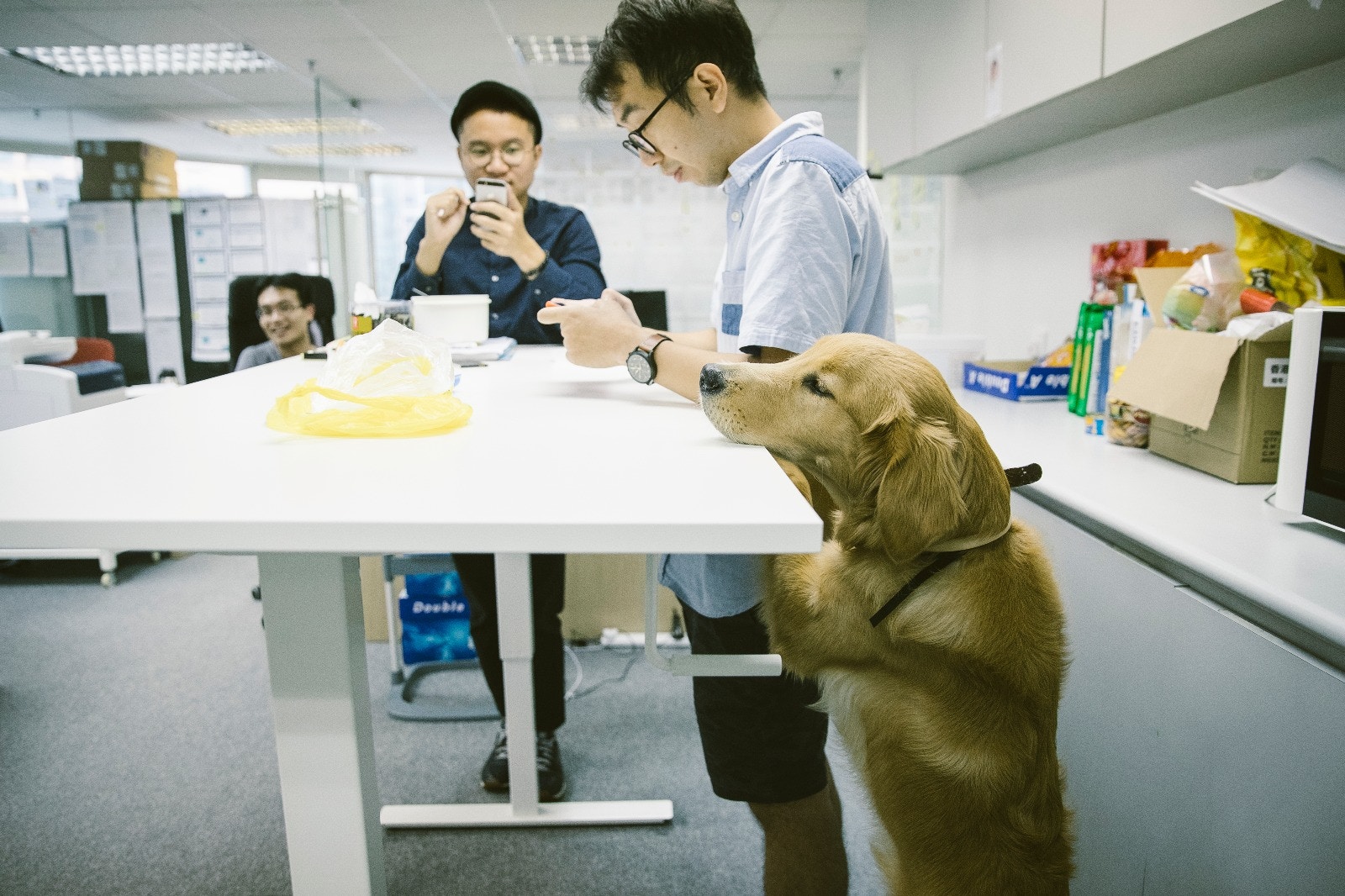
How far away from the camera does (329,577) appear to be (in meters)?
0.69

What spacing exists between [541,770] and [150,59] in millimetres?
5777

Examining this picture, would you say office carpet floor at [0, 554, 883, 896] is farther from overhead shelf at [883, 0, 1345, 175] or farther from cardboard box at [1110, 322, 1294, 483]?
overhead shelf at [883, 0, 1345, 175]

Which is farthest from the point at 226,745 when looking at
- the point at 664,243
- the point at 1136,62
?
the point at 664,243

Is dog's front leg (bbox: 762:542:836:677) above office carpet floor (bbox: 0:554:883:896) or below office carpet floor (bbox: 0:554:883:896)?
above

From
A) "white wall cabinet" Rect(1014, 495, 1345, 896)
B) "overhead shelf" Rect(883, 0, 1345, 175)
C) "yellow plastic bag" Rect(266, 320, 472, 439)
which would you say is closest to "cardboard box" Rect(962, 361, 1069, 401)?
"overhead shelf" Rect(883, 0, 1345, 175)

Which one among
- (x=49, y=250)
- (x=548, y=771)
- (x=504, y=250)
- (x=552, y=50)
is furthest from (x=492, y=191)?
(x=49, y=250)

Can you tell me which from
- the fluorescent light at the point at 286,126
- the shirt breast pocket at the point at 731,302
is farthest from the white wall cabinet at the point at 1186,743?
the fluorescent light at the point at 286,126

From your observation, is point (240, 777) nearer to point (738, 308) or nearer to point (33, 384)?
point (738, 308)

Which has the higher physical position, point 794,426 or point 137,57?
point 137,57

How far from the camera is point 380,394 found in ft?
2.94

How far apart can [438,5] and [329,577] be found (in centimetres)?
456

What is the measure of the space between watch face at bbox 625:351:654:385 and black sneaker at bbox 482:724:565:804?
1.15 m

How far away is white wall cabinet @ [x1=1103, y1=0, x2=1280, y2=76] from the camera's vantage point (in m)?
1.28

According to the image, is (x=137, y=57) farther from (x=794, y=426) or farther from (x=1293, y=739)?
(x=1293, y=739)
